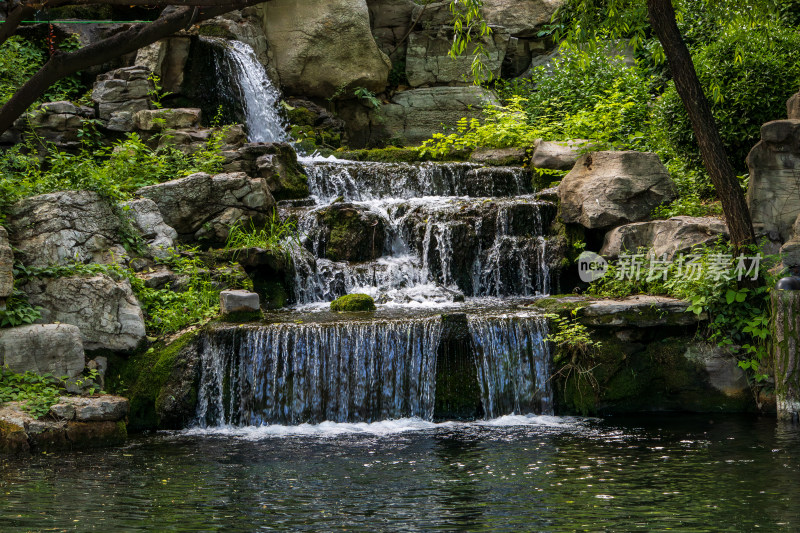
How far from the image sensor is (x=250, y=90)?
17.9 meters

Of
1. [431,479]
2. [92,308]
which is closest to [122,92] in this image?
[92,308]

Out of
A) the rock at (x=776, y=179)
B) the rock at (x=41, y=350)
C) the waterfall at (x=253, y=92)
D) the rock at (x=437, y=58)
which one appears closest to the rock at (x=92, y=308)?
the rock at (x=41, y=350)

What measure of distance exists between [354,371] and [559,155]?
6213 millimetres

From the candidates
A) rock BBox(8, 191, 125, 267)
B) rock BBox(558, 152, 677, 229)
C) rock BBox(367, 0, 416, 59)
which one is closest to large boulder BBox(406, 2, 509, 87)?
rock BBox(367, 0, 416, 59)

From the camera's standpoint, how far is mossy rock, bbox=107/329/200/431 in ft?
31.7

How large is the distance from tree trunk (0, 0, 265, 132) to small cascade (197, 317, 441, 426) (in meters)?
4.64

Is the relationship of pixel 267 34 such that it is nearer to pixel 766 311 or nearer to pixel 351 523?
pixel 766 311

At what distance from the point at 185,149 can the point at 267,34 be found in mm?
6633

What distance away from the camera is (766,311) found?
959 centimetres

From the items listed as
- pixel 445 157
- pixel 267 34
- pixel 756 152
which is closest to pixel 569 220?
pixel 756 152

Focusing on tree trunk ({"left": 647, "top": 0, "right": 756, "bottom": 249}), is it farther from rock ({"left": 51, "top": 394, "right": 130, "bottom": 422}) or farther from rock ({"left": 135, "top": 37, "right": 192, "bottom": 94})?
rock ({"left": 135, "top": 37, "right": 192, "bottom": 94})

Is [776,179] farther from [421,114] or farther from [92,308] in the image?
[421,114]

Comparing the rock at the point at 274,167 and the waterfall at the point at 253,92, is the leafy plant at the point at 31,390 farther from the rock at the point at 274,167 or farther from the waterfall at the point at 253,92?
the waterfall at the point at 253,92

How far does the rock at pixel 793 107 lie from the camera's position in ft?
34.7
